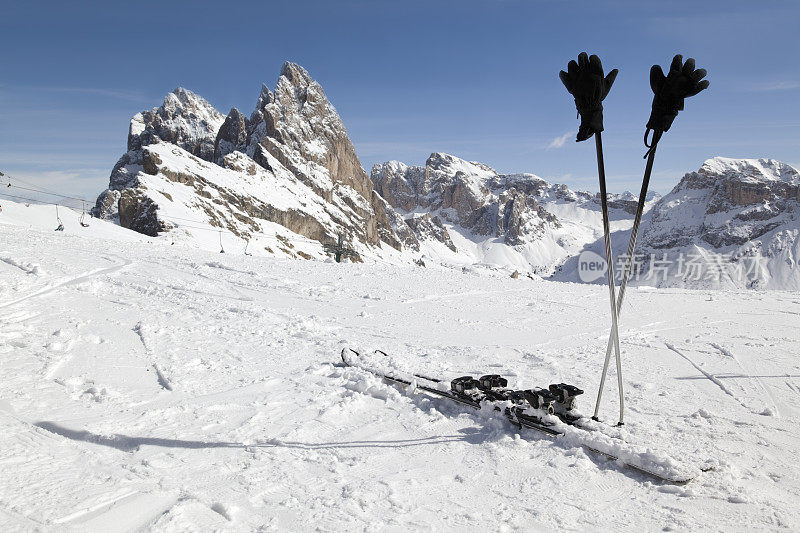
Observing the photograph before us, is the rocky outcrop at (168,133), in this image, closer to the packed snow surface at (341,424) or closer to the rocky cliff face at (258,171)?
the rocky cliff face at (258,171)

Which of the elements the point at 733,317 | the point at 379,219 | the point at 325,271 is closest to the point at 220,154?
the point at 379,219

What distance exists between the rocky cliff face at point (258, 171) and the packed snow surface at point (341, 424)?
2590 inches

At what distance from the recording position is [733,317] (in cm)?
1266

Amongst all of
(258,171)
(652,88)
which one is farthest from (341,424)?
(258,171)

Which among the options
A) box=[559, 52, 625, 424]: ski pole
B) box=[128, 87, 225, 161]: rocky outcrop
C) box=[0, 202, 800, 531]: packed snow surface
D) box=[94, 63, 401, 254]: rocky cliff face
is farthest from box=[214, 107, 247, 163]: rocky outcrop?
box=[559, 52, 625, 424]: ski pole

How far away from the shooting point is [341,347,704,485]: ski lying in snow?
356cm

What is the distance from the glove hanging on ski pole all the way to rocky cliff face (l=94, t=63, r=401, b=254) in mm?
71916

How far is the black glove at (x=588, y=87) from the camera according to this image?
343cm

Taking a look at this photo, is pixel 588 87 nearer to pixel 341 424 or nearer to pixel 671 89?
pixel 671 89

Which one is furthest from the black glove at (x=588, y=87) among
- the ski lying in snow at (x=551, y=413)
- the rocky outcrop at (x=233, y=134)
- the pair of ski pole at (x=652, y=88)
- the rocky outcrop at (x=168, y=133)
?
the rocky outcrop at (x=168, y=133)

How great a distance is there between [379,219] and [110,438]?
191551 mm

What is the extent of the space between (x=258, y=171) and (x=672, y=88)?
13972 cm

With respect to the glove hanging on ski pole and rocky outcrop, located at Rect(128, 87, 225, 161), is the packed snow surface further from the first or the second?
rocky outcrop, located at Rect(128, 87, 225, 161)

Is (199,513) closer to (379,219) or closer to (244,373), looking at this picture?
(244,373)
